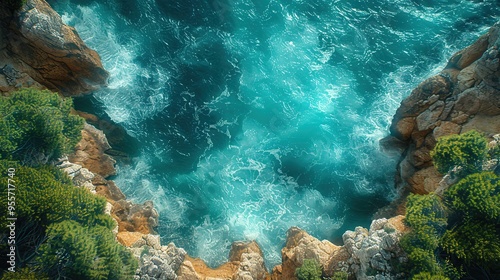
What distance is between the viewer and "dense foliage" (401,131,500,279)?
130 feet

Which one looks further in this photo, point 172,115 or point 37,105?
point 172,115

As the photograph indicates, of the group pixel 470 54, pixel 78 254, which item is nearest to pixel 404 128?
pixel 470 54

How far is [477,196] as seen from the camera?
40406 mm

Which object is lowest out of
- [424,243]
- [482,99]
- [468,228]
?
[424,243]

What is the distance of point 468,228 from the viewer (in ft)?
134

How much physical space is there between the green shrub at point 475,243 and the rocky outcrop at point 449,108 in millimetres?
10487

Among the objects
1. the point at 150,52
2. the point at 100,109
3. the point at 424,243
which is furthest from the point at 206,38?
the point at 424,243

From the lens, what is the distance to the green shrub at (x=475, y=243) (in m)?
38.9

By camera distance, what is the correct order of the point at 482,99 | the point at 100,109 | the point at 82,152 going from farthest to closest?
the point at 100,109
the point at 82,152
the point at 482,99

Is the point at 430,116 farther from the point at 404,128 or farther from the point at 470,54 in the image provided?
the point at 470,54

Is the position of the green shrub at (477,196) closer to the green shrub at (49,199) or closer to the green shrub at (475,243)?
the green shrub at (475,243)

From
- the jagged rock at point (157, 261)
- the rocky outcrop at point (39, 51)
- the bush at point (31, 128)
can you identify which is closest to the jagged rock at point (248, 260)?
the jagged rock at point (157, 261)

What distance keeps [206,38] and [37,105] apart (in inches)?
1265

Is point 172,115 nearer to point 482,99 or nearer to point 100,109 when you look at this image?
point 100,109
